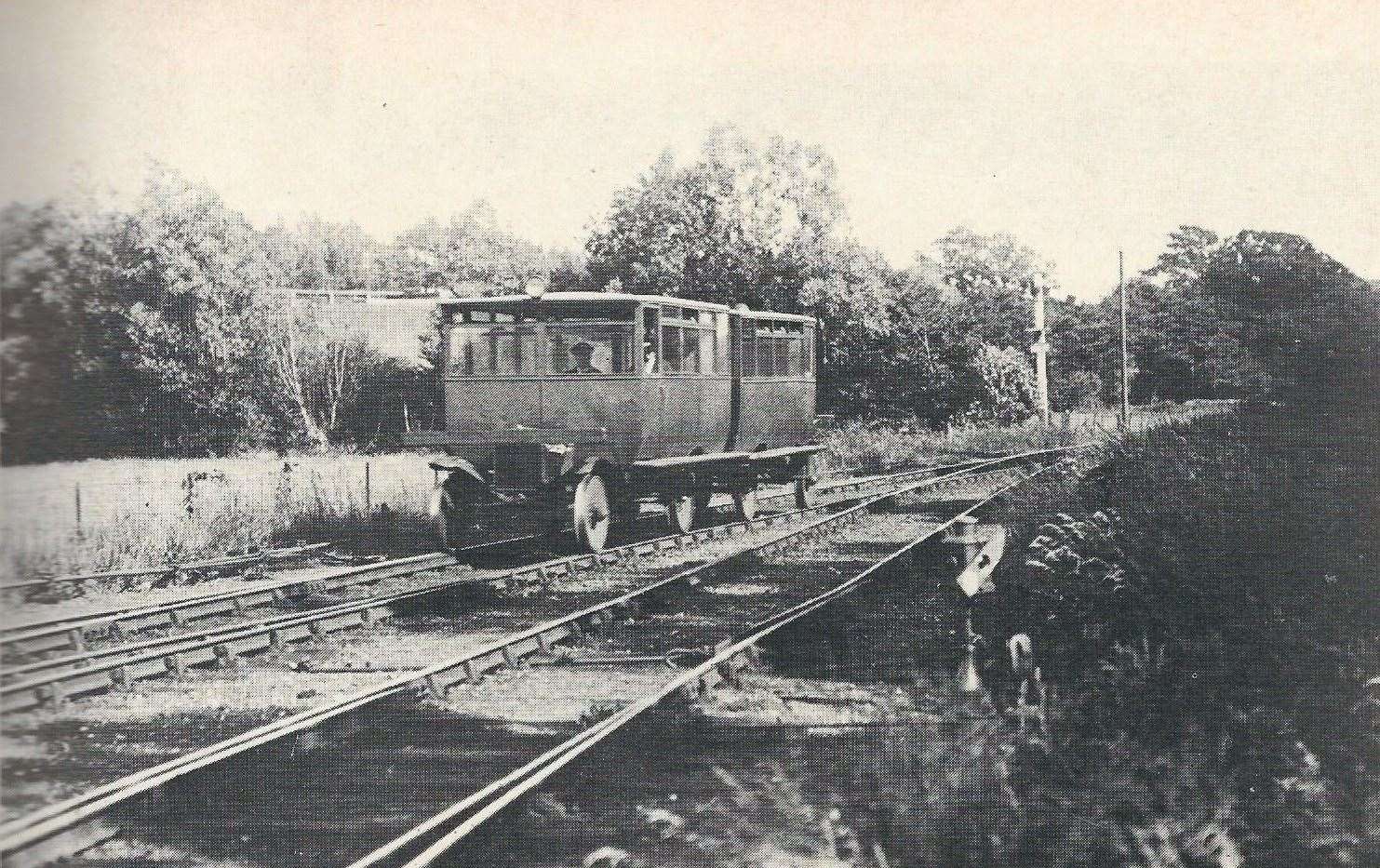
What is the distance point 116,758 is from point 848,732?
3730 mm

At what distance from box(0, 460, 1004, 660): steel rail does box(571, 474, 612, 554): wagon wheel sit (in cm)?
132

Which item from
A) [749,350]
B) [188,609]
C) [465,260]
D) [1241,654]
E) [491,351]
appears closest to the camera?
[1241,654]

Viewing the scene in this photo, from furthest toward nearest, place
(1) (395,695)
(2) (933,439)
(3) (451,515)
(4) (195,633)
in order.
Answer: (2) (933,439), (3) (451,515), (4) (195,633), (1) (395,695)

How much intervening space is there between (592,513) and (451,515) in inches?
60.1

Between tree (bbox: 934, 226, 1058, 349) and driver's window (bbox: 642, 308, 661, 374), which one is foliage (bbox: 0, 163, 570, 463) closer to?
driver's window (bbox: 642, 308, 661, 374)

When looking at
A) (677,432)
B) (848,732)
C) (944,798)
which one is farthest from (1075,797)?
(677,432)

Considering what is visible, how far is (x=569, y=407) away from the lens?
11.8 m

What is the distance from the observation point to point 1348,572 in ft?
17.1

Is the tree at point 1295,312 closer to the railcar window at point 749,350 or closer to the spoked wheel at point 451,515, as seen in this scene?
the spoked wheel at point 451,515

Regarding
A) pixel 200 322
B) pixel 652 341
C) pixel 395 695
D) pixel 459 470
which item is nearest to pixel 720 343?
pixel 652 341

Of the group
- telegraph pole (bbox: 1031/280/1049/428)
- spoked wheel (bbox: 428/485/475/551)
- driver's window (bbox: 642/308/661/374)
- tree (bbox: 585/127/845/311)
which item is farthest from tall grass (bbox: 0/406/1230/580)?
telegraph pole (bbox: 1031/280/1049/428)

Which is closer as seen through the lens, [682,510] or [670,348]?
[670,348]

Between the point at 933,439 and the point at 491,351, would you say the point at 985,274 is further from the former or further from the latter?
the point at 491,351

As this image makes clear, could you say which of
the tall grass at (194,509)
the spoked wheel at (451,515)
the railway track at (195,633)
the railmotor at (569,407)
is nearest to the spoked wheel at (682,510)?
the railmotor at (569,407)
